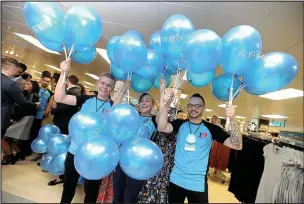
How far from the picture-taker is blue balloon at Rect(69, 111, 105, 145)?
1412 mm

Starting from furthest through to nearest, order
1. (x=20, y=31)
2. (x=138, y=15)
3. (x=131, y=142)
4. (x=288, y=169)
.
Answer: (x=20, y=31) → (x=138, y=15) → (x=288, y=169) → (x=131, y=142)

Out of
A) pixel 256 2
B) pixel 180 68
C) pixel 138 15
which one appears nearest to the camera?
pixel 180 68

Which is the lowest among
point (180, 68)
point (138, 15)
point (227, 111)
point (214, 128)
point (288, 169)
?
point (288, 169)

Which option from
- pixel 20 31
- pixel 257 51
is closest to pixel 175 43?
pixel 257 51

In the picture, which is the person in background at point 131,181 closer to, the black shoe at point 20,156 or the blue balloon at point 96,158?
the blue balloon at point 96,158

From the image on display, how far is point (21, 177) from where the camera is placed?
294 centimetres

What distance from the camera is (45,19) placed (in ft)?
4.92

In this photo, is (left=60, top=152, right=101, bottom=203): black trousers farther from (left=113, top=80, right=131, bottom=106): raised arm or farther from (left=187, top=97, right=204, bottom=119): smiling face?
(left=187, top=97, right=204, bottom=119): smiling face

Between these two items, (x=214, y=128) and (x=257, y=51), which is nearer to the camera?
(x=257, y=51)

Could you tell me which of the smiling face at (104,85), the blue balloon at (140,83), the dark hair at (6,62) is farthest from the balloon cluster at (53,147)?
the blue balloon at (140,83)

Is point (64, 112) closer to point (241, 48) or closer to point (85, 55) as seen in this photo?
point (85, 55)

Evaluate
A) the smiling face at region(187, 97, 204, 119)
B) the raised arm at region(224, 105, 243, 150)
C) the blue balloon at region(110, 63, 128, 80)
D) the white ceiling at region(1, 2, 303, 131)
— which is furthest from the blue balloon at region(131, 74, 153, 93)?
the white ceiling at region(1, 2, 303, 131)

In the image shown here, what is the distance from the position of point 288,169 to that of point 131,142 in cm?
177

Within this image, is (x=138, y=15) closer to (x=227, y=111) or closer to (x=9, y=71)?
(x=9, y=71)
